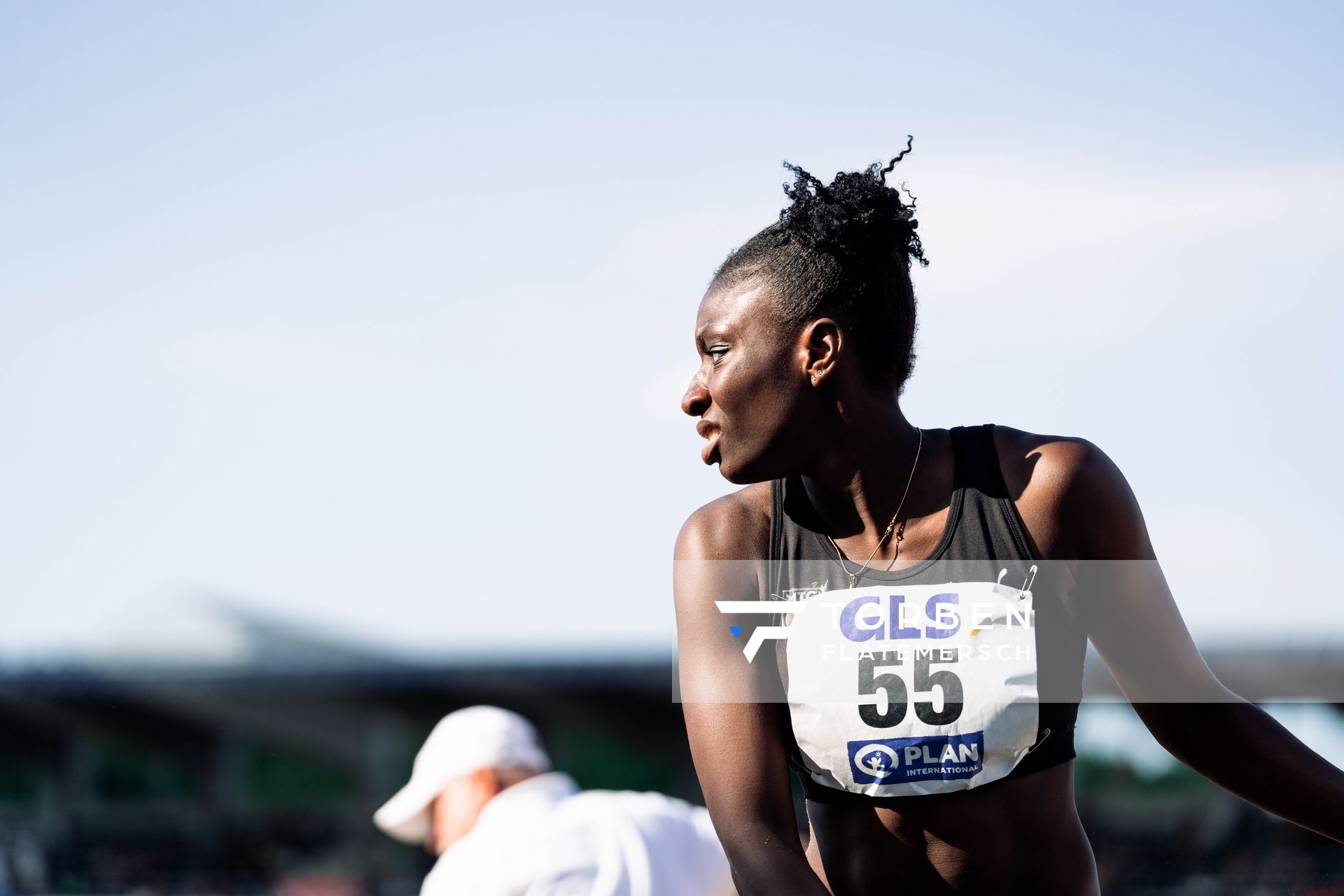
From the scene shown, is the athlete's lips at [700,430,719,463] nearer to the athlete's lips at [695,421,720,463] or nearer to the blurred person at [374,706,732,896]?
the athlete's lips at [695,421,720,463]

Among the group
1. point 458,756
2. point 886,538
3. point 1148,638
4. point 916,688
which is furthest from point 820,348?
point 458,756

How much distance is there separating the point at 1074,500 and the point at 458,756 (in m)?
3.19

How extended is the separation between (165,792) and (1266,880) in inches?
942

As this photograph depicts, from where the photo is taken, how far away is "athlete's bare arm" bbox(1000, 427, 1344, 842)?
2158 mm

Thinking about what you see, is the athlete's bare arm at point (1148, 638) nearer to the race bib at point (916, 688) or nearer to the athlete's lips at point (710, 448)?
the race bib at point (916, 688)

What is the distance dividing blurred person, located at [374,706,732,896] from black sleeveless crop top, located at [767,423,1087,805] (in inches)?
74.8

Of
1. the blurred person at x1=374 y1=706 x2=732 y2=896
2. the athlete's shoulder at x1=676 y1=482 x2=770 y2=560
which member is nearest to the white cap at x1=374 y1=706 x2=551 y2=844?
the blurred person at x1=374 y1=706 x2=732 y2=896

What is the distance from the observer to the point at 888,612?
85.4 inches

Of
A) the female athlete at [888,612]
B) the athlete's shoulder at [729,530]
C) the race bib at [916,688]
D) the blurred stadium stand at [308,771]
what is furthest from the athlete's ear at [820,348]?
the blurred stadium stand at [308,771]

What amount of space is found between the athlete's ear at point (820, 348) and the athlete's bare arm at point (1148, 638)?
325mm

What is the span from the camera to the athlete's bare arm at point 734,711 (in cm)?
204

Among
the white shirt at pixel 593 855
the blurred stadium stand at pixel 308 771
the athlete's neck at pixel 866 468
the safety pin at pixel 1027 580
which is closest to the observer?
the safety pin at pixel 1027 580

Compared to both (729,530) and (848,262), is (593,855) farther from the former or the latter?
(848,262)

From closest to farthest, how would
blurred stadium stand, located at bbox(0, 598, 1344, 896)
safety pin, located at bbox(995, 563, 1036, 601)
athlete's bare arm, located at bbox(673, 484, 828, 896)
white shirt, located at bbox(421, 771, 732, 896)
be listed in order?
athlete's bare arm, located at bbox(673, 484, 828, 896) → safety pin, located at bbox(995, 563, 1036, 601) → white shirt, located at bbox(421, 771, 732, 896) → blurred stadium stand, located at bbox(0, 598, 1344, 896)
